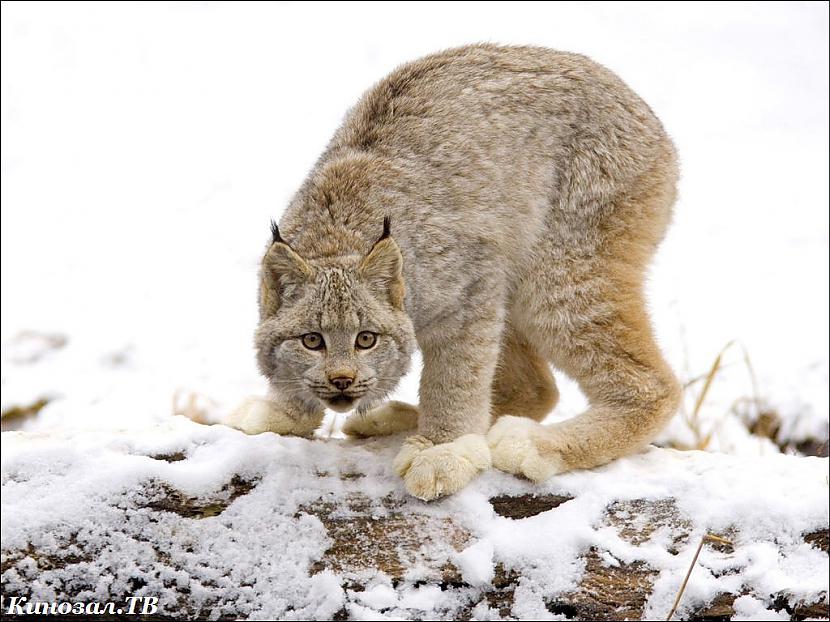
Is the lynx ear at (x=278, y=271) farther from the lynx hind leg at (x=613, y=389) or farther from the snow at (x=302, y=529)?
the lynx hind leg at (x=613, y=389)

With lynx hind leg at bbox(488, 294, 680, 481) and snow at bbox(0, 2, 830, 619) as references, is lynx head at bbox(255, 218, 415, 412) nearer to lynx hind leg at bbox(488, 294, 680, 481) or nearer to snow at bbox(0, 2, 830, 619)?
snow at bbox(0, 2, 830, 619)

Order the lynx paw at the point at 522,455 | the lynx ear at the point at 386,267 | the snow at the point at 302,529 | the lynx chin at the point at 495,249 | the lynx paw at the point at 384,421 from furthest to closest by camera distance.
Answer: the lynx paw at the point at 384,421 < the lynx chin at the point at 495,249 < the lynx paw at the point at 522,455 < the lynx ear at the point at 386,267 < the snow at the point at 302,529

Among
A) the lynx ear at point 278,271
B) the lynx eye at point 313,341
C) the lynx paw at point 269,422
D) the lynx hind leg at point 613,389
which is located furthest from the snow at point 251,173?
the lynx eye at point 313,341

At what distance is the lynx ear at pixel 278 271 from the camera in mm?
4465

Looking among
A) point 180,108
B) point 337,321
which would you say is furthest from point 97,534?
point 180,108

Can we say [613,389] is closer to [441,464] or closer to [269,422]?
[441,464]

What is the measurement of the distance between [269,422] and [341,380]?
980mm

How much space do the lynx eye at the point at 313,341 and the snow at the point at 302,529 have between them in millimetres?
513

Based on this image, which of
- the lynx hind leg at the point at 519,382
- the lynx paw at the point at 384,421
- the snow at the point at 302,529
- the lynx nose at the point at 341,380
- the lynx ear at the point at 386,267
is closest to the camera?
the snow at the point at 302,529

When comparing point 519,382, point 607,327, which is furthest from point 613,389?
point 519,382

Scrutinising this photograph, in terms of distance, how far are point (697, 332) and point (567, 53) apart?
375 centimetres

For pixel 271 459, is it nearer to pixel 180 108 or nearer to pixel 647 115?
pixel 647 115

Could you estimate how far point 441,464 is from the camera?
183 inches

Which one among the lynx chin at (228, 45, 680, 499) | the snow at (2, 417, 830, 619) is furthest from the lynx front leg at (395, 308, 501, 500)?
the snow at (2, 417, 830, 619)
